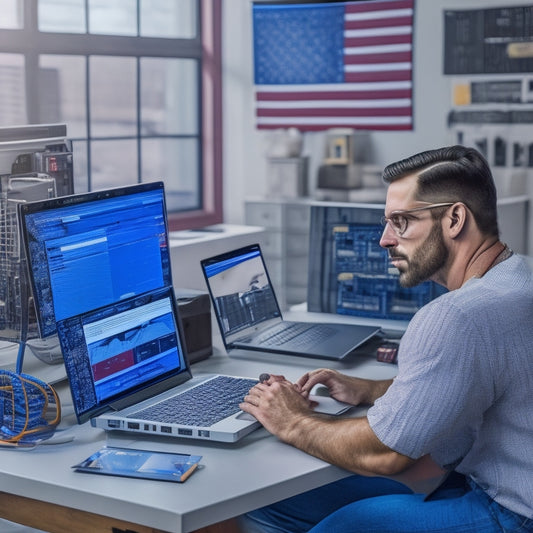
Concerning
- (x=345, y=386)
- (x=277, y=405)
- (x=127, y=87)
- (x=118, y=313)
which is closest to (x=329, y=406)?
(x=345, y=386)

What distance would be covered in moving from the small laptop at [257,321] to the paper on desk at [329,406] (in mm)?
311

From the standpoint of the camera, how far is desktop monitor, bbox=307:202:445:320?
2.83 metres

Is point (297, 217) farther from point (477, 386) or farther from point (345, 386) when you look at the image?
point (477, 386)

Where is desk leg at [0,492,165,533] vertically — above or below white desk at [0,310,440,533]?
below

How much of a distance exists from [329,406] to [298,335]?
0.56 metres

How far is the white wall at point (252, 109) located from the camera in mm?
→ 5562

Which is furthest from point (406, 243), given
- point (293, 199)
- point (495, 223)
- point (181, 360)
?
point (293, 199)

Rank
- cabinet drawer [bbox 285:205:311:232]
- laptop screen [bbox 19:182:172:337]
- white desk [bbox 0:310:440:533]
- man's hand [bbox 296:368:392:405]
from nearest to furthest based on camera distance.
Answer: white desk [bbox 0:310:440:533], laptop screen [bbox 19:182:172:337], man's hand [bbox 296:368:392:405], cabinet drawer [bbox 285:205:311:232]

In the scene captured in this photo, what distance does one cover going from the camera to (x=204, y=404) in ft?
6.38

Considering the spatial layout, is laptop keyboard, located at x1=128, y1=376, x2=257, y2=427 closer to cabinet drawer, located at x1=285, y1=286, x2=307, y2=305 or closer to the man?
the man

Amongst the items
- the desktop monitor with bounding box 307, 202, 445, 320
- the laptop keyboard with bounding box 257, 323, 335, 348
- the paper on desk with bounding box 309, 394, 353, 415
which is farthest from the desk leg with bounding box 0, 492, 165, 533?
the desktop monitor with bounding box 307, 202, 445, 320

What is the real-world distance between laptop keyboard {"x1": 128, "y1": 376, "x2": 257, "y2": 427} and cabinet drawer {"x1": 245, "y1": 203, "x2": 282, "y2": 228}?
148 inches

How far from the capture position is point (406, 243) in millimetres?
1839

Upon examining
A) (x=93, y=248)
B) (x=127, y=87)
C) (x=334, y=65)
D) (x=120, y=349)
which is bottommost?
(x=120, y=349)
